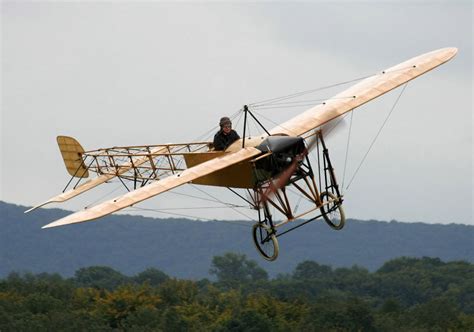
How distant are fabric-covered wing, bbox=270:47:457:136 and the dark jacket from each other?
1.82 meters

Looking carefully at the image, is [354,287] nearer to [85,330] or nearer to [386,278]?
[386,278]

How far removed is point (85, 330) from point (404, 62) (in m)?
66.5

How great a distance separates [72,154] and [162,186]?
12.1 m

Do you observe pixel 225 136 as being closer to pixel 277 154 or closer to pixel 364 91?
pixel 277 154

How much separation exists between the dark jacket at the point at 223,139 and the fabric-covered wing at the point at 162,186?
692 mm

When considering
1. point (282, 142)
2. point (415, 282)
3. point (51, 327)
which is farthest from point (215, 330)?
point (415, 282)

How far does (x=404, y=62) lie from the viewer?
35.2 metres

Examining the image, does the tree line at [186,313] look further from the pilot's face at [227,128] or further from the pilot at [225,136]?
the pilot's face at [227,128]

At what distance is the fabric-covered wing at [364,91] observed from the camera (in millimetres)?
31031

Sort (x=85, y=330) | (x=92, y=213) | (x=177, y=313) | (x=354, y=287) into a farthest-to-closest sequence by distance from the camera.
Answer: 1. (x=354, y=287)
2. (x=177, y=313)
3. (x=85, y=330)
4. (x=92, y=213)


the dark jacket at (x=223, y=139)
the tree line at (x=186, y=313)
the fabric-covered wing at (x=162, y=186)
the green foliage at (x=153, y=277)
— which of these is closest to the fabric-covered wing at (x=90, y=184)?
the dark jacket at (x=223, y=139)

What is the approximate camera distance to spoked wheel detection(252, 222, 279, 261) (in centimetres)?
2802

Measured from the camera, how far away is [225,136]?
29516 millimetres

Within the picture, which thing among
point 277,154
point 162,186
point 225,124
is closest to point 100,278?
point 225,124
